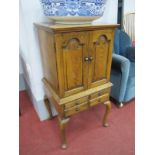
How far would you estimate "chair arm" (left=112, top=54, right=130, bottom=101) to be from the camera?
1.77 m

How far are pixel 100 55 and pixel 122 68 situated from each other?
0.52 m

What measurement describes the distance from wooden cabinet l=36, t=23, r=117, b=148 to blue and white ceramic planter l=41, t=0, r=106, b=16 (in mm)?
99

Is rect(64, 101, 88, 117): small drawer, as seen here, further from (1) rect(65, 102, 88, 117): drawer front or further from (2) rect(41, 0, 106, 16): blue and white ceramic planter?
(2) rect(41, 0, 106, 16): blue and white ceramic planter

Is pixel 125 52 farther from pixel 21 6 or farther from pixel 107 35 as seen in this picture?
pixel 21 6

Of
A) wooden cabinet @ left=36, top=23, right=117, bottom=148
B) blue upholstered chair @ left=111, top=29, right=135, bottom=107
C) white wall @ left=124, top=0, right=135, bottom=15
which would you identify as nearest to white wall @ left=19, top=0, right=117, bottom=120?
wooden cabinet @ left=36, top=23, right=117, bottom=148

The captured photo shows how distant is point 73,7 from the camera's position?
3.69ft

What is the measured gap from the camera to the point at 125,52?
225cm

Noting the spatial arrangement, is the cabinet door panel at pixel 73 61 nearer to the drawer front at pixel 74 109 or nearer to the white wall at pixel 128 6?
the drawer front at pixel 74 109

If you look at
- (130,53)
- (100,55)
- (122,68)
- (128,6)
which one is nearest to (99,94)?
(100,55)

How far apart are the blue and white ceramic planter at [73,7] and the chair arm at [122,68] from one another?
2.42ft

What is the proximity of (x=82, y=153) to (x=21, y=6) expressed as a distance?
139 centimetres

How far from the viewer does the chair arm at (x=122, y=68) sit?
1773 mm

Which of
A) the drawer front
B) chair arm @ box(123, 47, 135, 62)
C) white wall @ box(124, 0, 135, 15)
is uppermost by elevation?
white wall @ box(124, 0, 135, 15)
